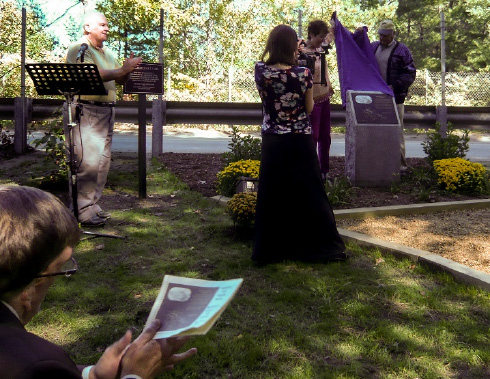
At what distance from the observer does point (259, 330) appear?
3654 millimetres

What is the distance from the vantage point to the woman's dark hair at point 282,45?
4.72 m

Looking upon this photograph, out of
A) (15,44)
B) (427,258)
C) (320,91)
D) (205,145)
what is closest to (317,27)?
(320,91)

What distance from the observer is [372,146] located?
26.7 feet

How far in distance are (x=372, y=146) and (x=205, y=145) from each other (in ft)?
21.8

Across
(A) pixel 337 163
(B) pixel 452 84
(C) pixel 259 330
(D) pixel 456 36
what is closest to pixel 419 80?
(B) pixel 452 84

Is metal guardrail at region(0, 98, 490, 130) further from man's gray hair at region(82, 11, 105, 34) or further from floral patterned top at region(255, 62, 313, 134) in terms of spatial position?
floral patterned top at region(255, 62, 313, 134)

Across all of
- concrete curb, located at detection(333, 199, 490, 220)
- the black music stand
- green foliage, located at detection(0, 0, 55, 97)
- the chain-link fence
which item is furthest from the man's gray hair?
the chain-link fence

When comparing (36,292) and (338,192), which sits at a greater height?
(36,292)

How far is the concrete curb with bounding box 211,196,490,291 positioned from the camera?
4371 millimetres

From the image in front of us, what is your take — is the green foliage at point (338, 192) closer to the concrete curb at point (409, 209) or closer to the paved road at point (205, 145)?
the concrete curb at point (409, 209)

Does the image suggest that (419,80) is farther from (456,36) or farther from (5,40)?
(5,40)

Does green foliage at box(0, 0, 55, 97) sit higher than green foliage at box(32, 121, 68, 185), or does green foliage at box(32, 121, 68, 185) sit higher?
green foliage at box(0, 0, 55, 97)

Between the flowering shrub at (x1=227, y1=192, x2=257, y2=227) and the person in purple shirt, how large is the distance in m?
0.57

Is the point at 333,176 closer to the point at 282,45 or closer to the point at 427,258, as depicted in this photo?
the point at 427,258
